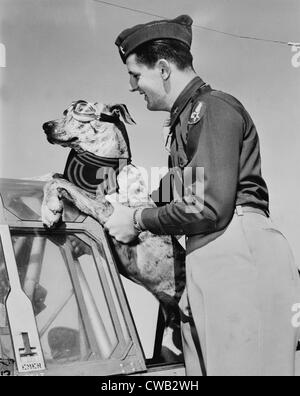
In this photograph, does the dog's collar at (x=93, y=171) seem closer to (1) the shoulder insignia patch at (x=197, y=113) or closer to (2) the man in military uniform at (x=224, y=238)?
(2) the man in military uniform at (x=224, y=238)

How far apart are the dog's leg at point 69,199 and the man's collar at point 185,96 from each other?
37 centimetres

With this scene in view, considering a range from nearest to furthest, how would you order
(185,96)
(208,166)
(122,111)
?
(208,166) → (185,96) → (122,111)

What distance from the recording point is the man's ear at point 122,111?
7.70 ft

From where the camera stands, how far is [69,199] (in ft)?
7.47

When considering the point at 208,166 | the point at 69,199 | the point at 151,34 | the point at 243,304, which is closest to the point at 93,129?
the point at 69,199

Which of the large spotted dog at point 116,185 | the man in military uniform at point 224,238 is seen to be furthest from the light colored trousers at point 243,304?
the large spotted dog at point 116,185

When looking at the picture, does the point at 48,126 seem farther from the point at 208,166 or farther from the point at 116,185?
the point at 208,166

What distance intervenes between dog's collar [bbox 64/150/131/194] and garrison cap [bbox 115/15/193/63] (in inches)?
13.6

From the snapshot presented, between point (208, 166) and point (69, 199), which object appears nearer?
point (208, 166)

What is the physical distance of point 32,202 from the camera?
2.22 m

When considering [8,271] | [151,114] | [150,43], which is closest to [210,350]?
[8,271]

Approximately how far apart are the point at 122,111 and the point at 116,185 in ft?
0.83
